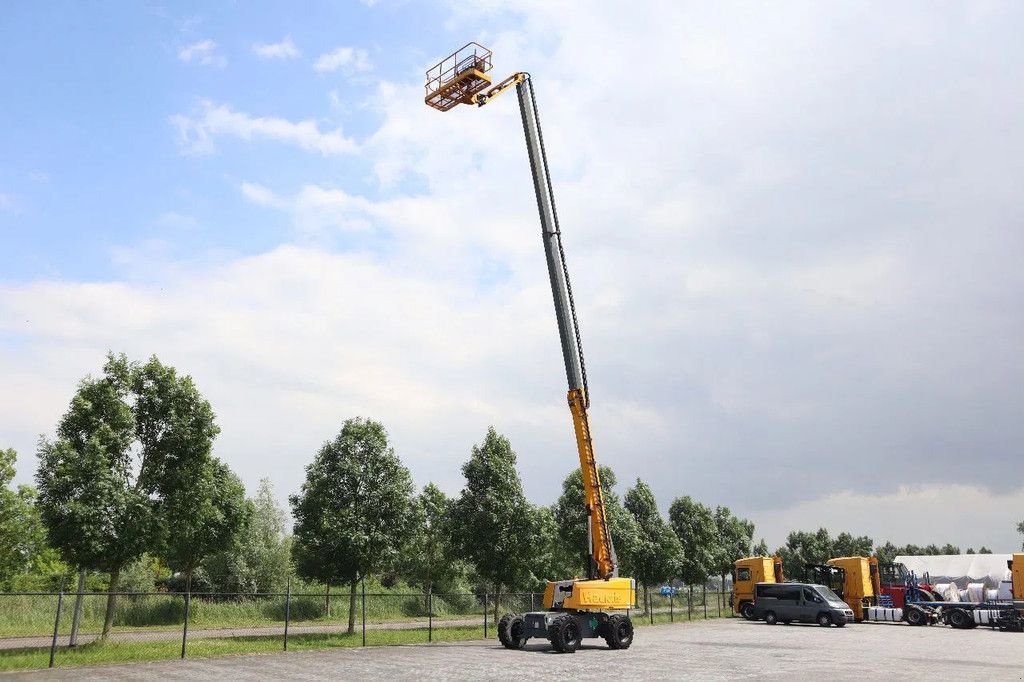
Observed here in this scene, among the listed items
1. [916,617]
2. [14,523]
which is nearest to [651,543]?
[916,617]

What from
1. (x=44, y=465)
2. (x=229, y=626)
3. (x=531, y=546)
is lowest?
(x=229, y=626)

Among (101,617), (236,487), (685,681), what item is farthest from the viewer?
(236,487)

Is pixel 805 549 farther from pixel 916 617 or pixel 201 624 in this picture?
pixel 201 624

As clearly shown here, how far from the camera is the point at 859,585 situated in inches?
1763

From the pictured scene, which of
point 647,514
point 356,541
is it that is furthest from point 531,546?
point 647,514

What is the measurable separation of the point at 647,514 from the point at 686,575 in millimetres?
9547

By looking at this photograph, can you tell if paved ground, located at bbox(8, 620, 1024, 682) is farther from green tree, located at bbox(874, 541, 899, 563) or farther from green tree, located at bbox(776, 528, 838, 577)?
green tree, located at bbox(874, 541, 899, 563)

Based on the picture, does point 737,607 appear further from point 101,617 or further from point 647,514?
point 101,617

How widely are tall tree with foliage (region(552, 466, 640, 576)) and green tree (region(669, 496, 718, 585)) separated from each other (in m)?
13.0

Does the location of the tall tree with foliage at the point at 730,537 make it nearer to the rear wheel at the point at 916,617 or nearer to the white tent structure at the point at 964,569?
the white tent structure at the point at 964,569

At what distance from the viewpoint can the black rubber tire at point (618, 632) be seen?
2500cm

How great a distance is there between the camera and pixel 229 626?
38094 millimetres

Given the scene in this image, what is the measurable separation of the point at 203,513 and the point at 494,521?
1280 centimetres

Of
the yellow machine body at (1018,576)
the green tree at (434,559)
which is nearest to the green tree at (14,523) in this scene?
the green tree at (434,559)
